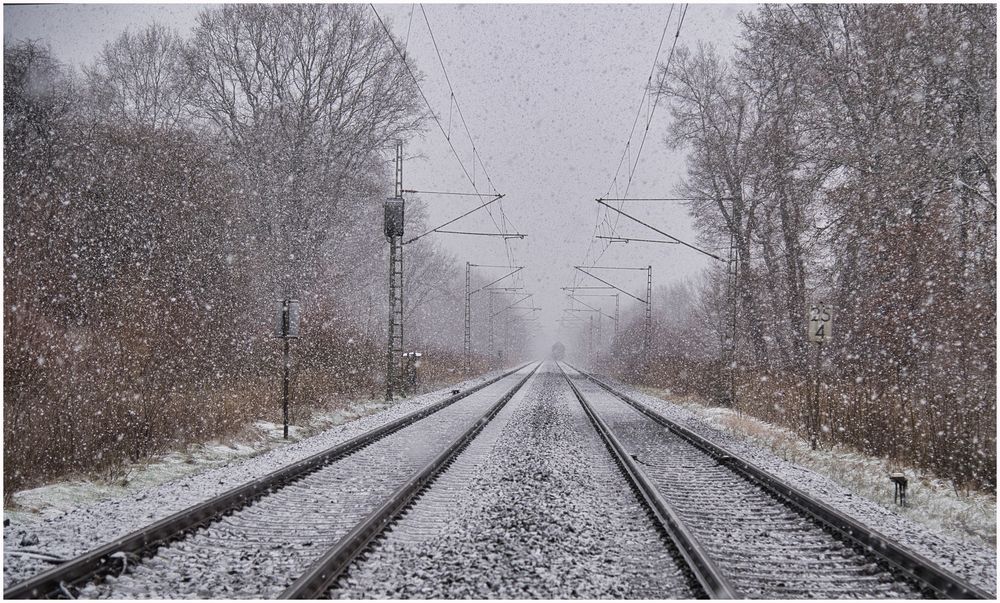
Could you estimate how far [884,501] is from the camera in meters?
6.66

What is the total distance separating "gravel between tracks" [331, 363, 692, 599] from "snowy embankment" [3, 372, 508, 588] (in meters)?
2.17

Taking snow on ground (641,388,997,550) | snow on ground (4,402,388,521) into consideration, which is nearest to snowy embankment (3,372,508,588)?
snow on ground (4,402,388,521)

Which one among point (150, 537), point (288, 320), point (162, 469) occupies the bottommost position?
point (162, 469)

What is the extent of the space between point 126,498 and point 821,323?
10029 millimetres

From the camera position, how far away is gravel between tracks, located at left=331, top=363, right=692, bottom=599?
3.93 meters

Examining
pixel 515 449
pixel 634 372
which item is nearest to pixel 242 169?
pixel 515 449

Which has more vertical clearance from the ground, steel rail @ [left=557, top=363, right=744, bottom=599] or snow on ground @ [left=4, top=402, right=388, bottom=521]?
steel rail @ [left=557, top=363, right=744, bottom=599]

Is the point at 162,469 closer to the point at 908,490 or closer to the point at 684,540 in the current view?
the point at 684,540

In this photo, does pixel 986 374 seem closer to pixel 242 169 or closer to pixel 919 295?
pixel 919 295

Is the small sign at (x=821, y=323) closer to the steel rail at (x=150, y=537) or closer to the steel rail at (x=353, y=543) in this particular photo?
the steel rail at (x=353, y=543)

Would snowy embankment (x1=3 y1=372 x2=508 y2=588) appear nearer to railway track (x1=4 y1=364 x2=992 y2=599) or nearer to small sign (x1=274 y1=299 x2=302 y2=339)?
railway track (x1=4 y1=364 x2=992 y2=599)

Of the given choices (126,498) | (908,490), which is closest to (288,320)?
(126,498)

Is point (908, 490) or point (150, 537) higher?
point (150, 537)

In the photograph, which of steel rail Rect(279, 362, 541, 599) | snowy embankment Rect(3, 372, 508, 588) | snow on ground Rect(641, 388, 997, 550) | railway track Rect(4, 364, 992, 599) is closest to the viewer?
steel rail Rect(279, 362, 541, 599)
